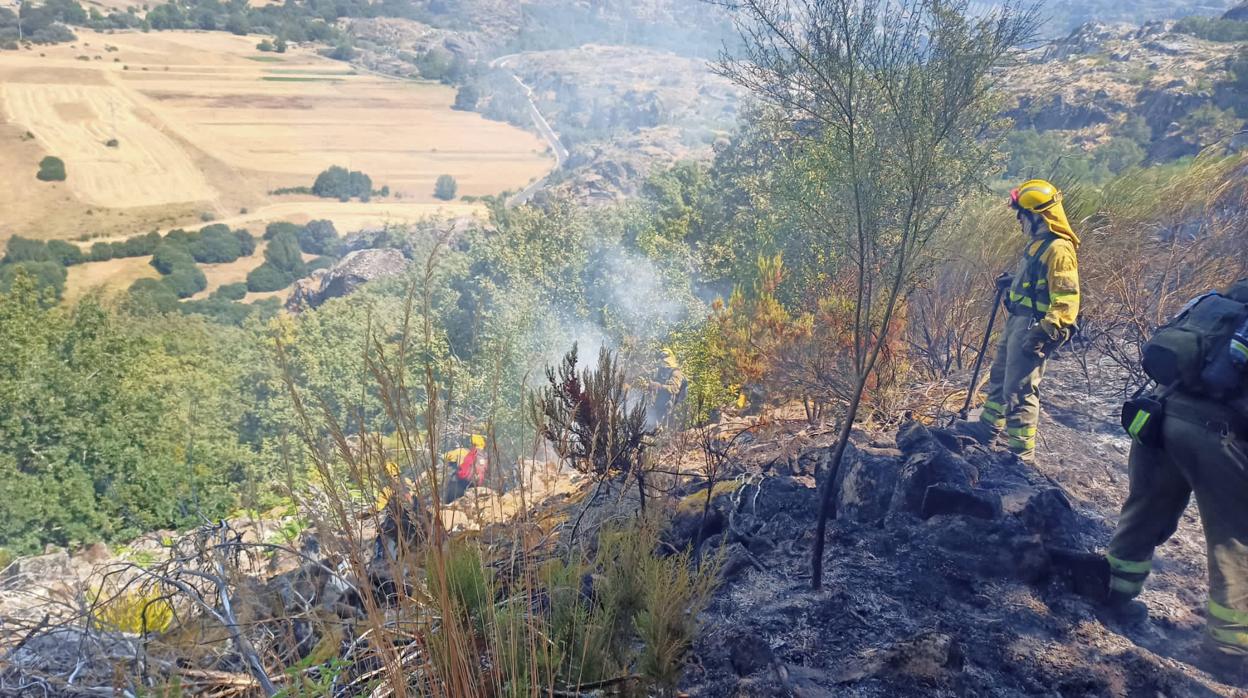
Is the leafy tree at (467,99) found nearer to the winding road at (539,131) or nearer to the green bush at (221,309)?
the winding road at (539,131)

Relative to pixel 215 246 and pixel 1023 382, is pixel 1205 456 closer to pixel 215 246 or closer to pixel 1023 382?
pixel 1023 382

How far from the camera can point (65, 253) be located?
43875 mm

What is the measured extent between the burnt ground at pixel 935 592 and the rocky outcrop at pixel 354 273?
100 ft

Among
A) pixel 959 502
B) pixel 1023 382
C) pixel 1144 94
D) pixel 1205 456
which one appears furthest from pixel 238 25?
pixel 1205 456

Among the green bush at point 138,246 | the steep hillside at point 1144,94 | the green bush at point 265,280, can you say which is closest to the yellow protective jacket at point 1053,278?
the steep hillside at point 1144,94

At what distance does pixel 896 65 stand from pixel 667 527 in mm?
2467

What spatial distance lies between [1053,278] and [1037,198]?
0.57 metres

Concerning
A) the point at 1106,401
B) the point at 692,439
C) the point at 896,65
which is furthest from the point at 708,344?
the point at 896,65

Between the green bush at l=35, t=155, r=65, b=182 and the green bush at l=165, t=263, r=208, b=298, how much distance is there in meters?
16.3

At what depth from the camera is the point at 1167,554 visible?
385cm

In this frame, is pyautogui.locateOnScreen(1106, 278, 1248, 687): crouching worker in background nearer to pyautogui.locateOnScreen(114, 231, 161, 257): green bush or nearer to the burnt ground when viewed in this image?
the burnt ground

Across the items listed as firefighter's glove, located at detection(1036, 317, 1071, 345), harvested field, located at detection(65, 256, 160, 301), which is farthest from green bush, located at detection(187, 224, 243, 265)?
firefighter's glove, located at detection(1036, 317, 1071, 345)

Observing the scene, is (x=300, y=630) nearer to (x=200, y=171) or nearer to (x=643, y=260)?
(x=643, y=260)

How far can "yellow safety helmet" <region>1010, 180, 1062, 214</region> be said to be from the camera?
4816mm
